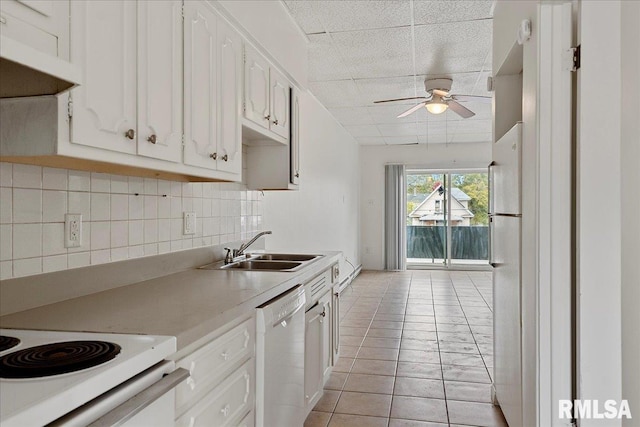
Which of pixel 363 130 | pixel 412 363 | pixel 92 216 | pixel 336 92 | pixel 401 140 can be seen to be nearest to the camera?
pixel 92 216

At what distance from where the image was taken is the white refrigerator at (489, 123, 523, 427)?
2184 millimetres

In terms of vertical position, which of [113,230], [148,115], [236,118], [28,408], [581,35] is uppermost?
[581,35]

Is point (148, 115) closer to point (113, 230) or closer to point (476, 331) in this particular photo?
point (113, 230)

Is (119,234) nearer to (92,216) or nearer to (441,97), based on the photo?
(92,216)

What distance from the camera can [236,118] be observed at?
233 centimetres

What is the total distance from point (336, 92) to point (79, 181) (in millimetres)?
3810

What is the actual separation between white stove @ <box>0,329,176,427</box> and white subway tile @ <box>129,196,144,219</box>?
2.65 feet

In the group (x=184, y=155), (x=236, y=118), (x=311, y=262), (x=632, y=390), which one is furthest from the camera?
(x=311, y=262)

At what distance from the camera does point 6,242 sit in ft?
4.56

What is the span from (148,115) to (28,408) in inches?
42.5

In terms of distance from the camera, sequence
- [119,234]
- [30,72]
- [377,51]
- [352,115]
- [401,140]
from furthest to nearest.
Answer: [401,140]
[352,115]
[377,51]
[119,234]
[30,72]

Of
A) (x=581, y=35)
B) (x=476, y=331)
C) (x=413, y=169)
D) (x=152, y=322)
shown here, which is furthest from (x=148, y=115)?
(x=413, y=169)

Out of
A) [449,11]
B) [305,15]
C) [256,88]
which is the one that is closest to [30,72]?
[256,88]

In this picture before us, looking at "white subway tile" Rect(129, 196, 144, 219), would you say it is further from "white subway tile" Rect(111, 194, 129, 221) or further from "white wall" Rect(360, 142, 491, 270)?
"white wall" Rect(360, 142, 491, 270)
